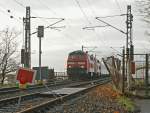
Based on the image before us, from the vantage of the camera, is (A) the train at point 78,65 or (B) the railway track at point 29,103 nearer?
(B) the railway track at point 29,103

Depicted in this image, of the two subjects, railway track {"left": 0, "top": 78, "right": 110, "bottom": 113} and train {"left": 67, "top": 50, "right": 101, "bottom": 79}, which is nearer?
railway track {"left": 0, "top": 78, "right": 110, "bottom": 113}

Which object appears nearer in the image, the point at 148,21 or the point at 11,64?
the point at 148,21

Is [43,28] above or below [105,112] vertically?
above

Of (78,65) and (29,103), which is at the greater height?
(78,65)

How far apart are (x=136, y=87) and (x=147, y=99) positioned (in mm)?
5694

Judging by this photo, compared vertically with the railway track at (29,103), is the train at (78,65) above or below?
above

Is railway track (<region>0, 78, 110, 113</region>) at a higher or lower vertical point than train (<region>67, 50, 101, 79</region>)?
lower

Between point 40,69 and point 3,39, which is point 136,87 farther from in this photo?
point 3,39

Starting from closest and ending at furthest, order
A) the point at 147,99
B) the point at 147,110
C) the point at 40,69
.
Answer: the point at 147,110
the point at 147,99
the point at 40,69

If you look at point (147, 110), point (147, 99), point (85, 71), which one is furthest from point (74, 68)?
point (147, 110)

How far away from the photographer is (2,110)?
53.1ft

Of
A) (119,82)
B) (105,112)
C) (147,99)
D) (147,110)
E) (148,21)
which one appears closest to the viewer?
(105,112)

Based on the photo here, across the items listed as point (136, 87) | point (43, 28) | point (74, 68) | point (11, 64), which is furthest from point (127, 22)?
point (136, 87)

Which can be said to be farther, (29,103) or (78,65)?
(78,65)
